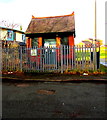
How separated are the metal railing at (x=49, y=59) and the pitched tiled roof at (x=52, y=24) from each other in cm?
413

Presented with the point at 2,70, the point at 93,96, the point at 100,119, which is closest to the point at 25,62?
the point at 2,70

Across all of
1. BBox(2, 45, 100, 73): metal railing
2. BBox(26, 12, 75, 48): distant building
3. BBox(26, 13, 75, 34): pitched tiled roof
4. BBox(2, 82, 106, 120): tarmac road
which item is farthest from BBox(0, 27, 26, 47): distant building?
BBox(2, 82, 106, 120): tarmac road

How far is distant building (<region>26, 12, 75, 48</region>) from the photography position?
13211 millimetres

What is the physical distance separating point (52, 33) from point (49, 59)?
15.3ft

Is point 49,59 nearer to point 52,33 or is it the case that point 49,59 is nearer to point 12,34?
point 52,33

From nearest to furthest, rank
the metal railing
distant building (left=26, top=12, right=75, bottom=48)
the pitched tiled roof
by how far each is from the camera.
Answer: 1. the metal railing
2. distant building (left=26, top=12, right=75, bottom=48)
3. the pitched tiled roof

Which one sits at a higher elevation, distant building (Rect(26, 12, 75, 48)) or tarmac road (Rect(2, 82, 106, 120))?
distant building (Rect(26, 12, 75, 48))

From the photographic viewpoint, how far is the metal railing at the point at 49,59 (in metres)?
9.38

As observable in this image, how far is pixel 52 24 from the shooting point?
14859 millimetres

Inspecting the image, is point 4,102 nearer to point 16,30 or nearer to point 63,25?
point 63,25

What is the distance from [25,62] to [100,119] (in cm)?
808

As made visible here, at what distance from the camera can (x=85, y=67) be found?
943cm

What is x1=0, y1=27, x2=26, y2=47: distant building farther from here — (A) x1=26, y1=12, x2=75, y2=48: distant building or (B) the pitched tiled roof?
(A) x1=26, y1=12, x2=75, y2=48: distant building

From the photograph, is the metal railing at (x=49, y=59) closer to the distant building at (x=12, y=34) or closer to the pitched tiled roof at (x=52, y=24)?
the pitched tiled roof at (x=52, y=24)
